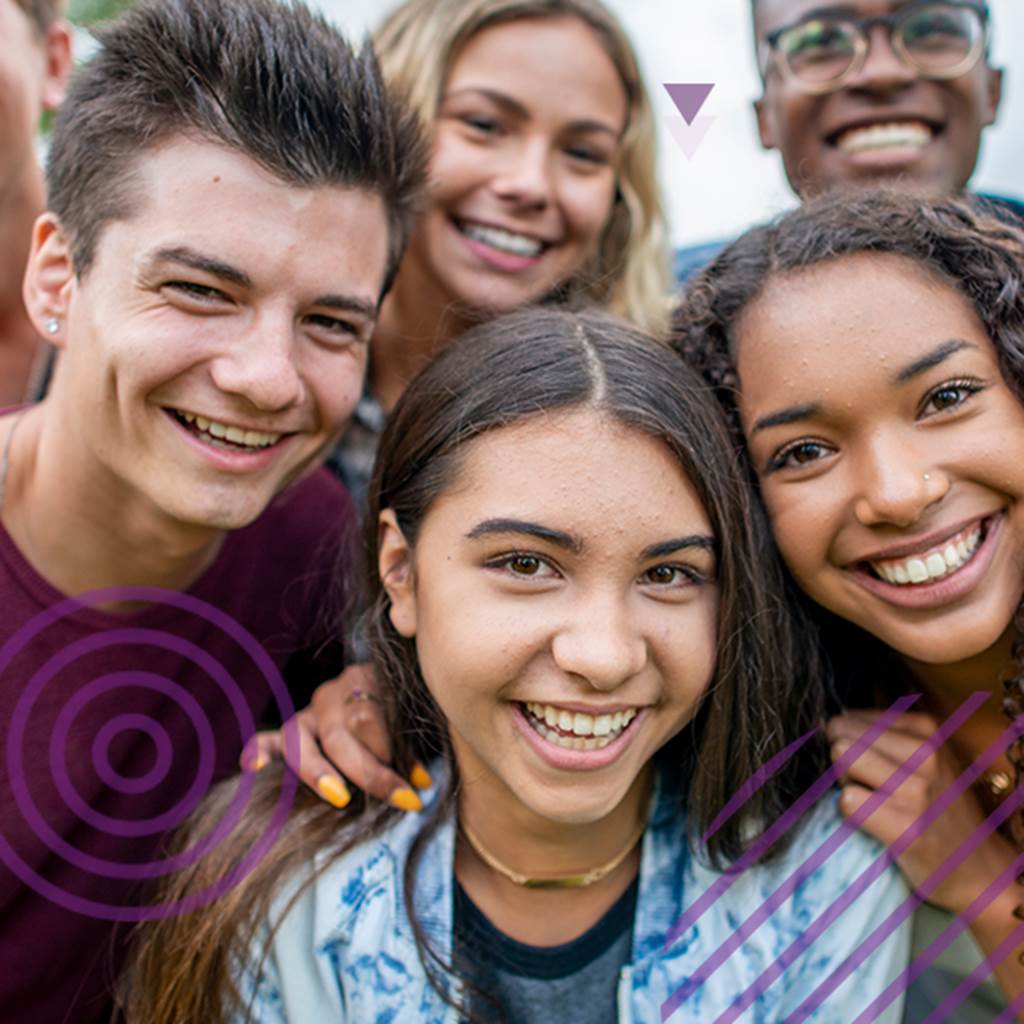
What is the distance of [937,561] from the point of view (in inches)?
89.4

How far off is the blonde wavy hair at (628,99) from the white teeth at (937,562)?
890mm

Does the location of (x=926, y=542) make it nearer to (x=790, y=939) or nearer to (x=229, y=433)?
(x=790, y=939)

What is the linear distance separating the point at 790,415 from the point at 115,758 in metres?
1.62

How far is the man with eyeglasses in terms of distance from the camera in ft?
11.4

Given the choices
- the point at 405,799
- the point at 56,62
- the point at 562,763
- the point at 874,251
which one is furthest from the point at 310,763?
the point at 56,62

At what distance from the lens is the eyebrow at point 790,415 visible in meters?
2.25

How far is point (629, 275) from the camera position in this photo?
3.93 m

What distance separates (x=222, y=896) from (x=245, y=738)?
0.51 m

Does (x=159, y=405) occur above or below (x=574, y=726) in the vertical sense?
above

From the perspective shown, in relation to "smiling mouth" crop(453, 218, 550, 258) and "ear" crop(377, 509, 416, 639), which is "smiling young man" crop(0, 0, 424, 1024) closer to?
"ear" crop(377, 509, 416, 639)

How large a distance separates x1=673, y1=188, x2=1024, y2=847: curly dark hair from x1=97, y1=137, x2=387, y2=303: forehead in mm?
801

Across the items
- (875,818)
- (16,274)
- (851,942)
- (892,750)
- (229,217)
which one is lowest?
(851,942)

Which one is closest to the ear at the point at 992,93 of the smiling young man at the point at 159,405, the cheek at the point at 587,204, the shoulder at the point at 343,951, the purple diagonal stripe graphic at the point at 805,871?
the cheek at the point at 587,204

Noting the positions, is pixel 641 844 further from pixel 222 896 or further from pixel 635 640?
pixel 222 896
